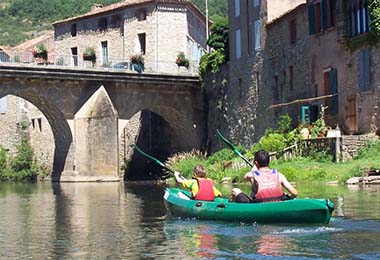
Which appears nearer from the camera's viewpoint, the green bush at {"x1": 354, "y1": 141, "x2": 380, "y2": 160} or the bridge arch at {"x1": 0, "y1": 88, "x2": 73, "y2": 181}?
the green bush at {"x1": 354, "y1": 141, "x2": 380, "y2": 160}

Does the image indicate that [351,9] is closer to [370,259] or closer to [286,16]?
[286,16]

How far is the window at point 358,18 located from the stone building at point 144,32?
19.9m

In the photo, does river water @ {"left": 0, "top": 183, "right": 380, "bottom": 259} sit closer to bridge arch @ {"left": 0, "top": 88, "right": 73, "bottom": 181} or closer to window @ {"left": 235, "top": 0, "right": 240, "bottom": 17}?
bridge arch @ {"left": 0, "top": 88, "right": 73, "bottom": 181}

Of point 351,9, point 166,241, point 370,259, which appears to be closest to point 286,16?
point 351,9

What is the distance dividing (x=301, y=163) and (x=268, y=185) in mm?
18380

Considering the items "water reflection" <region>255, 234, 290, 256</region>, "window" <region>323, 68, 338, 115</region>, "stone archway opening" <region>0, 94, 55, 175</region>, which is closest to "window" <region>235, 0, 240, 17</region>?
"window" <region>323, 68, 338, 115</region>

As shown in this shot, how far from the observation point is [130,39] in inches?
2382

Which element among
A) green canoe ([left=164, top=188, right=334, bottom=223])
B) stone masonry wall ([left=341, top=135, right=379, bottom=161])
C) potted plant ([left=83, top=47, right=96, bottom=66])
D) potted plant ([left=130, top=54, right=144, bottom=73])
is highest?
potted plant ([left=83, top=47, right=96, bottom=66])

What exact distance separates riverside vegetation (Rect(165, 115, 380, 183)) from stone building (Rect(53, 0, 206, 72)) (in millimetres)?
15857

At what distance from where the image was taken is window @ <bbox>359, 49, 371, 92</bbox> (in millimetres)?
36406

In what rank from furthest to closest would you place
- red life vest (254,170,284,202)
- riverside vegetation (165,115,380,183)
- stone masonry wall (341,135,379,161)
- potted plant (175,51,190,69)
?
potted plant (175,51,190,69) → stone masonry wall (341,135,379,161) → riverside vegetation (165,115,380,183) → red life vest (254,170,284,202)

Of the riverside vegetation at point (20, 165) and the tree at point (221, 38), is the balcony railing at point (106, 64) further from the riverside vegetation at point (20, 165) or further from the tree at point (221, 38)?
the riverside vegetation at point (20, 165)

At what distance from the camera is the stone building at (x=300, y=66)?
36.9 m

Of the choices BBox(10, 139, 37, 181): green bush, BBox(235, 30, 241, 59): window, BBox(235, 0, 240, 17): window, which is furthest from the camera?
BBox(10, 139, 37, 181): green bush
